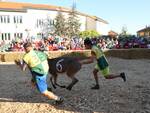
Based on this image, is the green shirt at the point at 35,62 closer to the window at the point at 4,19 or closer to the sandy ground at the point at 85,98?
the sandy ground at the point at 85,98

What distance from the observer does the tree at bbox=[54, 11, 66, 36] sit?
7566 centimetres

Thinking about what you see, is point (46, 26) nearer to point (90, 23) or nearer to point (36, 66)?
point (90, 23)

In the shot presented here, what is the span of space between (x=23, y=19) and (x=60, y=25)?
671 centimetres

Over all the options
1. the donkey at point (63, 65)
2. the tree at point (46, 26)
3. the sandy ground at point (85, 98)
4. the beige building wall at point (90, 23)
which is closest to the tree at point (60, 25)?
the tree at point (46, 26)

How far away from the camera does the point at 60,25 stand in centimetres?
7600

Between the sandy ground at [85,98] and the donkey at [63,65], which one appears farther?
the donkey at [63,65]

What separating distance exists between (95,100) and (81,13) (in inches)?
3430

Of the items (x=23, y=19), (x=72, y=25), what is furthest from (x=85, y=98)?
(x=72, y=25)

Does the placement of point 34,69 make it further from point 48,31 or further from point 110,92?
point 48,31

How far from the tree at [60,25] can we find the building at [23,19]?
11.4ft

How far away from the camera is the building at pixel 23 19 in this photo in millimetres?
72875

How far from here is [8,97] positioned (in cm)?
1130

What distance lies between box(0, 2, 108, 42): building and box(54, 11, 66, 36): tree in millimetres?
3487

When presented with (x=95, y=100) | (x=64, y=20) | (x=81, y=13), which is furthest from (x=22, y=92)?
(x=81, y=13)
